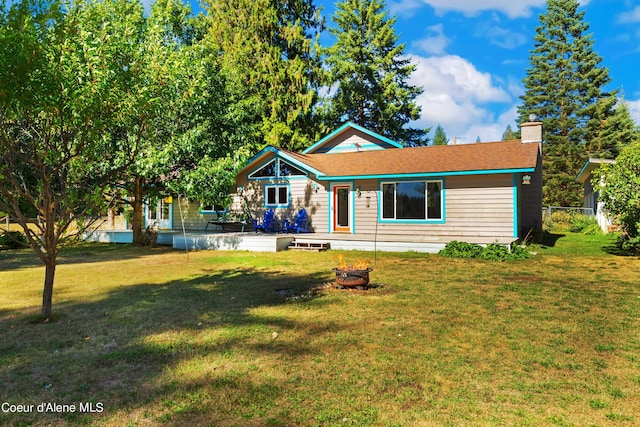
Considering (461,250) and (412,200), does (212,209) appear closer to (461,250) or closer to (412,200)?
(412,200)

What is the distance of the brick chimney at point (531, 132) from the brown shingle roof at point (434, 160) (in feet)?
1.32

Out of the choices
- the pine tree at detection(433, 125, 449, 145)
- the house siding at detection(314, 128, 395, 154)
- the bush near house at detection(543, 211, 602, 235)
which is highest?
the pine tree at detection(433, 125, 449, 145)

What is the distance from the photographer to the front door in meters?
16.4

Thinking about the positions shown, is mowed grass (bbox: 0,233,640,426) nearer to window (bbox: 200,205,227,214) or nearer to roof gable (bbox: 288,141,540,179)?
roof gable (bbox: 288,141,540,179)

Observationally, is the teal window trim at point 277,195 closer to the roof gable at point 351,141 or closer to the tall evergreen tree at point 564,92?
the roof gable at point 351,141

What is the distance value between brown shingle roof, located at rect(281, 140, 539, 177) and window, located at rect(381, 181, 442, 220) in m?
0.62

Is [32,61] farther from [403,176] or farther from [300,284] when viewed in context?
[403,176]

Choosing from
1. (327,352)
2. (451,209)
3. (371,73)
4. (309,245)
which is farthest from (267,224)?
(371,73)

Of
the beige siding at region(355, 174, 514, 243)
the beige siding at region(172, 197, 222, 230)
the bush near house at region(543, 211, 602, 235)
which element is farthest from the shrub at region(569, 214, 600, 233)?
the beige siding at region(172, 197, 222, 230)

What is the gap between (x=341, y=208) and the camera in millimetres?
16625

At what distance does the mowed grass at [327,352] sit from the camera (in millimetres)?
3088

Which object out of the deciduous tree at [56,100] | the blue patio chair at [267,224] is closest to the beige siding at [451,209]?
the blue patio chair at [267,224]

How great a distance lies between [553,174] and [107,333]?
1651 inches

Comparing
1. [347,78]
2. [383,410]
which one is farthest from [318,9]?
[383,410]
